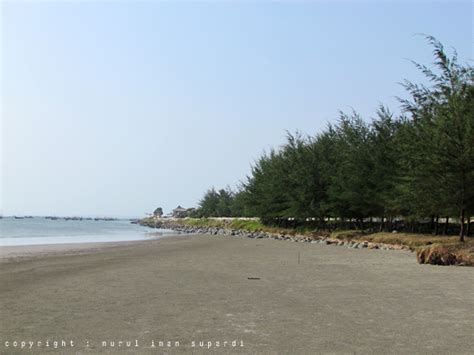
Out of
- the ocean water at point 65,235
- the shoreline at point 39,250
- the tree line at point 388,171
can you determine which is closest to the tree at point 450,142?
the tree line at point 388,171

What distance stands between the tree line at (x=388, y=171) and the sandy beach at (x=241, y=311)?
30.2 feet

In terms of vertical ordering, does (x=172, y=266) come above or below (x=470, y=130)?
below

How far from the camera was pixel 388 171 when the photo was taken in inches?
1383

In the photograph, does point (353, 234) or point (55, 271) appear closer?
point (55, 271)

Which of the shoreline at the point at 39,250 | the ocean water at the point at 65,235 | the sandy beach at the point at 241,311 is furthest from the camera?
the ocean water at the point at 65,235

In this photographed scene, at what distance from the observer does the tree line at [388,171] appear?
24.6m

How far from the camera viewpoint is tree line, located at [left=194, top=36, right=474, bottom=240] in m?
24.6

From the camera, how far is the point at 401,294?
39.1ft

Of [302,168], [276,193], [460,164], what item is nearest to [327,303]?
[460,164]

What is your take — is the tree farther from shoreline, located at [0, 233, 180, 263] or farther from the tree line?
shoreline, located at [0, 233, 180, 263]

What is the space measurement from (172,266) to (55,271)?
14.1 feet

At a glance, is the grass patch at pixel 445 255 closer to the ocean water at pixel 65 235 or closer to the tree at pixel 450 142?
the tree at pixel 450 142

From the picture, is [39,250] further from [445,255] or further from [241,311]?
[241,311]

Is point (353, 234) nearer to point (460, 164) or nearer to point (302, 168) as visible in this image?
point (302, 168)
